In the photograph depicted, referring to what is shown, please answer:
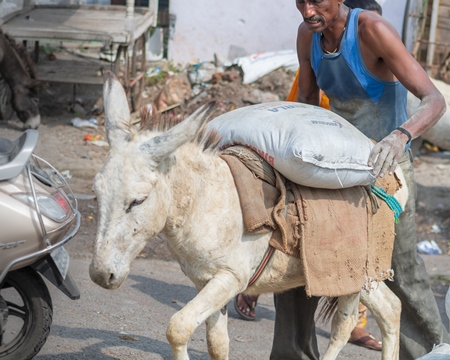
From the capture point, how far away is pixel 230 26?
11.5m

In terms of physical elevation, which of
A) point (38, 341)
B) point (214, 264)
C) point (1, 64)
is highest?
point (214, 264)

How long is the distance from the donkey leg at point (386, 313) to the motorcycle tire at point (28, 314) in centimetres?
157

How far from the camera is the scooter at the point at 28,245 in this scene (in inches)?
135

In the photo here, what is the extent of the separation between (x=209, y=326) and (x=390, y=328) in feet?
3.11

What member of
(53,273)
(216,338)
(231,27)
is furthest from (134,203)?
(231,27)

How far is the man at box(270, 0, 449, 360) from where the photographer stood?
10.5 ft

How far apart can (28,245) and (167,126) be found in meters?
0.97

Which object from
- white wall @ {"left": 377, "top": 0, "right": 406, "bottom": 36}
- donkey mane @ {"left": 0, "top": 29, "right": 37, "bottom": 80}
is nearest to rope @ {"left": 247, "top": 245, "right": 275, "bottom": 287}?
donkey mane @ {"left": 0, "top": 29, "right": 37, "bottom": 80}

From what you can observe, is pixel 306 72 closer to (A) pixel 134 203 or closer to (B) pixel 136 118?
(A) pixel 134 203

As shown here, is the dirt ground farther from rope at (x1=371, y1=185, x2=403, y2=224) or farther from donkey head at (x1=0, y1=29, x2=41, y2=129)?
rope at (x1=371, y1=185, x2=403, y2=224)

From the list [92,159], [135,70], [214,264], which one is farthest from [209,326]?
[135,70]

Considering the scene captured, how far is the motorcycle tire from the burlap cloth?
1197 millimetres

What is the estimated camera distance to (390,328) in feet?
11.9

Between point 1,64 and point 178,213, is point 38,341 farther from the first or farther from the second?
point 1,64
